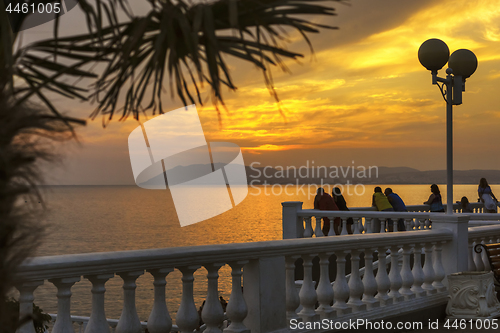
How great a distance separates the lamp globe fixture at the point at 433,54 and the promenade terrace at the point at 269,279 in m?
2.61

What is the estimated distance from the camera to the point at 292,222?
46.8ft

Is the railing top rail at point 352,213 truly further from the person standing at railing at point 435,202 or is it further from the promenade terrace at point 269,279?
the person standing at railing at point 435,202

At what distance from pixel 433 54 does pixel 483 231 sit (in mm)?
3123

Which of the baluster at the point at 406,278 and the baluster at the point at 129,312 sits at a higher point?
the baluster at the point at 129,312

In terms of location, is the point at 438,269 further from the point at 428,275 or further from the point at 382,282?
the point at 382,282

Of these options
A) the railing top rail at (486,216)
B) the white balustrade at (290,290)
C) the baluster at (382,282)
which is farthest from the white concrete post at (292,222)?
the white balustrade at (290,290)

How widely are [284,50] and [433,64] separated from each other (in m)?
7.92

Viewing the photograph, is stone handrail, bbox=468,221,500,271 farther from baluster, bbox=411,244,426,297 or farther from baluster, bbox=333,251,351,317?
baluster, bbox=333,251,351,317

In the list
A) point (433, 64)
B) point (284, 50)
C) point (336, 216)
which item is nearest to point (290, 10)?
point (284, 50)

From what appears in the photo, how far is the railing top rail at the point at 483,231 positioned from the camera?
8511 mm

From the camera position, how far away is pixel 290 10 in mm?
1688

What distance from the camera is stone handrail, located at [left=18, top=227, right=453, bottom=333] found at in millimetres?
3676

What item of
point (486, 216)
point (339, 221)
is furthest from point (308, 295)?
point (486, 216)

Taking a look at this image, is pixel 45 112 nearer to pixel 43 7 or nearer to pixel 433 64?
pixel 43 7
